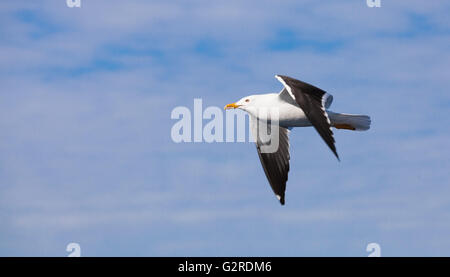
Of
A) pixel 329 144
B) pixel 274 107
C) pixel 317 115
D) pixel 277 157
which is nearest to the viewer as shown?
pixel 329 144

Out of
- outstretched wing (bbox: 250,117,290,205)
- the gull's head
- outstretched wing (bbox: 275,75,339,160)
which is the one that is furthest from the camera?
outstretched wing (bbox: 250,117,290,205)

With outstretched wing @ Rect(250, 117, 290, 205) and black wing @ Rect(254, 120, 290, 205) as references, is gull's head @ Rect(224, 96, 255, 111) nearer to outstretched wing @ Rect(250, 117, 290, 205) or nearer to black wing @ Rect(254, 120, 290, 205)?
outstretched wing @ Rect(250, 117, 290, 205)

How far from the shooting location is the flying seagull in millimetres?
13938

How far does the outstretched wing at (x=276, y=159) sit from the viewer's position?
16.6m

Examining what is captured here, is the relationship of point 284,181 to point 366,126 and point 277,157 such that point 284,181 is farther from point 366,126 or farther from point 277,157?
point 366,126

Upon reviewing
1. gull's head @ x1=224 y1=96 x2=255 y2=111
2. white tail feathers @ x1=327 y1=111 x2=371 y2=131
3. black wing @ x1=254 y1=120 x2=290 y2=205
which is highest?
gull's head @ x1=224 y1=96 x2=255 y2=111

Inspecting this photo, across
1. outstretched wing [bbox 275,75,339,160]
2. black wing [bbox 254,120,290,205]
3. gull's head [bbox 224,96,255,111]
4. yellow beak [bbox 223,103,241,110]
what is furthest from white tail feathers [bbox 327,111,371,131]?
yellow beak [bbox 223,103,241,110]

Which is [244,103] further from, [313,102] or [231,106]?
[313,102]

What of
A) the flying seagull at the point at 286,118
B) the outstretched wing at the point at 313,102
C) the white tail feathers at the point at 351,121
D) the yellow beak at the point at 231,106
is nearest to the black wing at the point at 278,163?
the flying seagull at the point at 286,118

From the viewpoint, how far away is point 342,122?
1584cm

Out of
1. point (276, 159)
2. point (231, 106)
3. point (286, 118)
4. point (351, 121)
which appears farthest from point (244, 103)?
point (351, 121)
